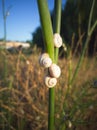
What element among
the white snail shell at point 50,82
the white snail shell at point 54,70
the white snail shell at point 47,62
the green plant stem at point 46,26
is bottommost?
the white snail shell at point 50,82

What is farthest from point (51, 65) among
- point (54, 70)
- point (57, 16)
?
point (57, 16)

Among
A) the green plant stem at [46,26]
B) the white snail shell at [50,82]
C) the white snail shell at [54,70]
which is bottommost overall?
the white snail shell at [50,82]

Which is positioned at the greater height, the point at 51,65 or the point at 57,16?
the point at 57,16

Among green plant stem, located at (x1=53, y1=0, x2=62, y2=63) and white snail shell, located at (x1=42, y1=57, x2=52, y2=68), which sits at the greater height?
green plant stem, located at (x1=53, y1=0, x2=62, y2=63)

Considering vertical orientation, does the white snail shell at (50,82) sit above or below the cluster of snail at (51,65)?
below

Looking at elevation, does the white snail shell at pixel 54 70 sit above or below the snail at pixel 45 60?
below

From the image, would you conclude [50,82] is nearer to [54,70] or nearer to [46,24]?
[54,70]

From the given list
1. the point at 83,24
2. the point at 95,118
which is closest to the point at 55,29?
the point at 95,118

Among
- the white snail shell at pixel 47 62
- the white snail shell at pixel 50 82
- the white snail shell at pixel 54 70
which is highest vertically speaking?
the white snail shell at pixel 47 62

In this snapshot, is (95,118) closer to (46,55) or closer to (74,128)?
(74,128)

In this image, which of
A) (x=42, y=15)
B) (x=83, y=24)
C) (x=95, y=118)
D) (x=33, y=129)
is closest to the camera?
(x=42, y=15)

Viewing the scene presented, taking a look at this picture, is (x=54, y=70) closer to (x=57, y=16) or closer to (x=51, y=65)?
(x=51, y=65)
